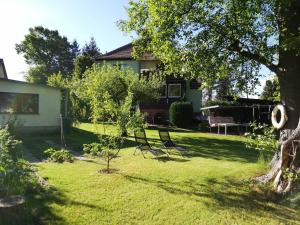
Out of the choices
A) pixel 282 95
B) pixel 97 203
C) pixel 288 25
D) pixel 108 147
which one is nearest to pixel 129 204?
pixel 97 203

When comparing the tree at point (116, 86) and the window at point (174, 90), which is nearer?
the tree at point (116, 86)

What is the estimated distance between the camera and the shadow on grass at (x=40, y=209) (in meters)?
6.50

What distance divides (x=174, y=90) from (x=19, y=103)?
63.5 feet

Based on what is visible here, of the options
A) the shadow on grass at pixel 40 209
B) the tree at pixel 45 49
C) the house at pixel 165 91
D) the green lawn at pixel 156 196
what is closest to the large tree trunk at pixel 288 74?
the green lawn at pixel 156 196

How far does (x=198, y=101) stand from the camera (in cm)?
3747

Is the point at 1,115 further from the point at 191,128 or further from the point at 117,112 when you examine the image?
the point at 191,128

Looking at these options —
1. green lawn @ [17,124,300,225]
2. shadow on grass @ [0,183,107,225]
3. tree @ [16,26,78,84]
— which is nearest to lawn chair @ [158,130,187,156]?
green lawn @ [17,124,300,225]

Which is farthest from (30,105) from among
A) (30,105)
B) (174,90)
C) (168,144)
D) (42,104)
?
(174,90)

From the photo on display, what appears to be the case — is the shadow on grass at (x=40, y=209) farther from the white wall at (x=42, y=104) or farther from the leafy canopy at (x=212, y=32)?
the white wall at (x=42, y=104)

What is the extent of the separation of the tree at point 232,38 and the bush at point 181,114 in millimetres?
18051

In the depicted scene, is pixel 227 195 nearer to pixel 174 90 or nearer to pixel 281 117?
pixel 281 117

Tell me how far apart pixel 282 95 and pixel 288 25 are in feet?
6.00

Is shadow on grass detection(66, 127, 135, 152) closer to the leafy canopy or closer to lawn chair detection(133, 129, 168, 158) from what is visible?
lawn chair detection(133, 129, 168, 158)

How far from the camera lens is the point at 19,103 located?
2062 cm
